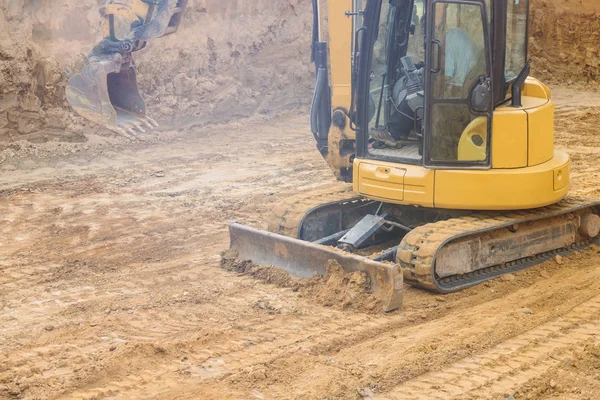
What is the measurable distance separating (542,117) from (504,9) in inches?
32.6

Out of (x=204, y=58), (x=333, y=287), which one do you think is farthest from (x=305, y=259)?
(x=204, y=58)

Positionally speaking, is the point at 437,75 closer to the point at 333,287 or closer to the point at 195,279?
the point at 333,287

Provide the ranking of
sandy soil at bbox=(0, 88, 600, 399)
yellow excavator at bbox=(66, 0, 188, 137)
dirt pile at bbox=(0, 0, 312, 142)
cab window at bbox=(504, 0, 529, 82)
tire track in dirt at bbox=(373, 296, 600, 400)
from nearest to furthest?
tire track in dirt at bbox=(373, 296, 600, 400) → sandy soil at bbox=(0, 88, 600, 399) → cab window at bbox=(504, 0, 529, 82) → yellow excavator at bbox=(66, 0, 188, 137) → dirt pile at bbox=(0, 0, 312, 142)

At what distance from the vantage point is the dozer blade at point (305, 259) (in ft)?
17.0

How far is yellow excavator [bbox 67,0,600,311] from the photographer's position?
5.47m

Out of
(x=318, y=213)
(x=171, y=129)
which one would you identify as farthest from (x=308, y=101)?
(x=318, y=213)

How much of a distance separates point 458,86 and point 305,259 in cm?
161

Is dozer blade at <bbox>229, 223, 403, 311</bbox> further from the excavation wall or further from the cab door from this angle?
the excavation wall

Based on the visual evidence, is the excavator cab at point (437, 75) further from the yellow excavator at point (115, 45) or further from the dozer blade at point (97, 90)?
the dozer blade at point (97, 90)

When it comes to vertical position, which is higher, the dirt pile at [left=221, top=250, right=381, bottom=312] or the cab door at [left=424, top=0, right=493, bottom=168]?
the cab door at [left=424, top=0, right=493, bottom=168]

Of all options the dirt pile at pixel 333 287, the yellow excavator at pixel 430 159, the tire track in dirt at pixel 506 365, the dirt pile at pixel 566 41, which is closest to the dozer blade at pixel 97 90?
the yellow excavator at pixel 430 159

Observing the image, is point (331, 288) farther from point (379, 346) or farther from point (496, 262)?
point (496, 262)

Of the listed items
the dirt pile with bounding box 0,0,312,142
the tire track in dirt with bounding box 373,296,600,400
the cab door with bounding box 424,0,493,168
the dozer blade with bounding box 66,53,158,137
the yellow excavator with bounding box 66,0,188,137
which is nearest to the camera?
the tire track in dirt with bounding box 373,296,600,400

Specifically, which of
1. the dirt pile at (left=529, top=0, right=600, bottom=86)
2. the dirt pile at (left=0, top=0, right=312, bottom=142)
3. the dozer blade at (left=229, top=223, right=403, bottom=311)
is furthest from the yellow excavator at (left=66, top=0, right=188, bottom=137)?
the dirt pile at (left=529, top=0, right=600, bottom=86)
